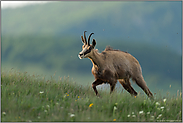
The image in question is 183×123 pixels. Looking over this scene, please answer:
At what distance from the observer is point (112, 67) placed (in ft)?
24.5

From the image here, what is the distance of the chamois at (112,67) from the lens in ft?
23.8

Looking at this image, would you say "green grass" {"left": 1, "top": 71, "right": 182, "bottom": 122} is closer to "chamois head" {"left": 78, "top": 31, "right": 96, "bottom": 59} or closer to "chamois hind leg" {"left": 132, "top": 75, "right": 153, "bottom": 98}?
"chamois hind leg" {"left": 132, "top": 75, "right": 153, "bottom": 98}

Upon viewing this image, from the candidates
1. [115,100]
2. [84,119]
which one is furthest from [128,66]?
[84,119]

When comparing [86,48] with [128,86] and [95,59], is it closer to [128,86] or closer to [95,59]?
[95,59]

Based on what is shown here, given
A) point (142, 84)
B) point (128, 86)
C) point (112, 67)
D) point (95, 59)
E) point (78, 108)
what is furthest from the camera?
point (128, 86)

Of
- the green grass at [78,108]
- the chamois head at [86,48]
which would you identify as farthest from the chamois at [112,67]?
the green grass at [78,108]

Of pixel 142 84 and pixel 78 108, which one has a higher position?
pixel 142 84

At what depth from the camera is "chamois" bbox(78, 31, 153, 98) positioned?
23.8 feet

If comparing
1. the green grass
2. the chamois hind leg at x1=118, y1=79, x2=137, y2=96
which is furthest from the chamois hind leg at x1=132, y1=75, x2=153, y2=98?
the green grass

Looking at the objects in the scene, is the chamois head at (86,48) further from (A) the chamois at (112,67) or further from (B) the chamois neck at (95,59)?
(B) the chamois neck at (95,59)

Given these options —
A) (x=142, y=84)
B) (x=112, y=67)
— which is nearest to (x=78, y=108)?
(x=112, y=67)

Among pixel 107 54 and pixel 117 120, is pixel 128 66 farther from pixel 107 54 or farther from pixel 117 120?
pixel 117 120

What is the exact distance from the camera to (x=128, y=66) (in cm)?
779

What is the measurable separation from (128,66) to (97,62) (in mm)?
1400
